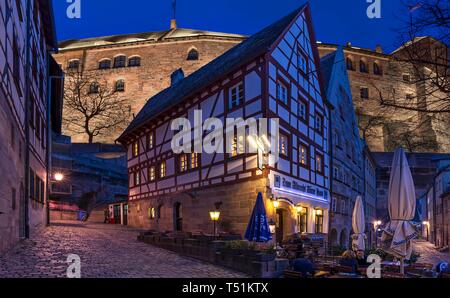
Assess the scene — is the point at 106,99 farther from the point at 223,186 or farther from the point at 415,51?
the point at 415,51

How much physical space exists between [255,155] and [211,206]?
3.96 meters

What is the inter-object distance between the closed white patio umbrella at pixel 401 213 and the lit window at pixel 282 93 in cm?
896

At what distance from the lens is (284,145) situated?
20344 mm

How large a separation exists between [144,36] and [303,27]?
156 ft

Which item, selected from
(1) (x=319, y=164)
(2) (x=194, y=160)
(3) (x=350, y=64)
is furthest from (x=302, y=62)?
(3) (x=350, y=64)

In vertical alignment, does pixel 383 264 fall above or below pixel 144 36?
below

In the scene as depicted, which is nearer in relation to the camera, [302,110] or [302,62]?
[302,110]

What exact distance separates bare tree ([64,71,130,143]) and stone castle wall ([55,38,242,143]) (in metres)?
0.72

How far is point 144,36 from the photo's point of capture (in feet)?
220

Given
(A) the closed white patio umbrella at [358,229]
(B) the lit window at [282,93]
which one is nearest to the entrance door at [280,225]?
(A) the closed white patio umbrella at [358,229]

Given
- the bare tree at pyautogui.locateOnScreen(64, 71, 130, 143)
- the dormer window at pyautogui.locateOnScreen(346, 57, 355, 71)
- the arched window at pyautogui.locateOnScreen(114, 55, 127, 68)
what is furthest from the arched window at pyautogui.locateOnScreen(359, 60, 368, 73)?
the bare tree at pyautogui.locateOnScreen(64, 71, 130, 143)

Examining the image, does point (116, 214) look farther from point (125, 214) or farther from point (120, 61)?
point (120, 61)
